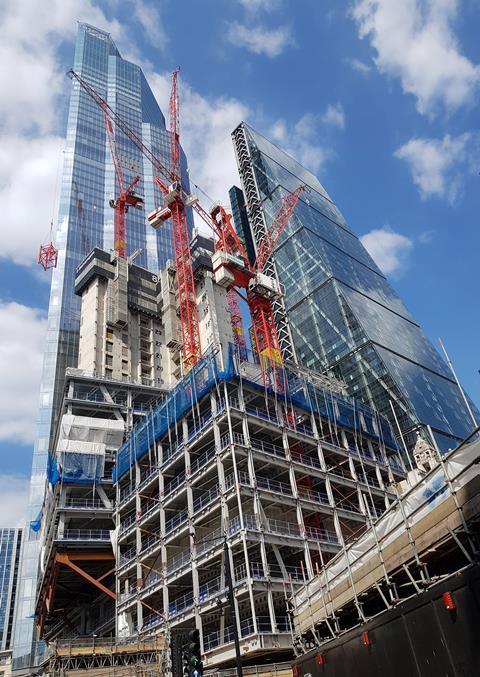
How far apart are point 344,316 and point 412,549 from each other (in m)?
100

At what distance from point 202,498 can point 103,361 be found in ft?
140

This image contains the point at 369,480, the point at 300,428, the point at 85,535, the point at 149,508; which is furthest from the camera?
the point at 369,480

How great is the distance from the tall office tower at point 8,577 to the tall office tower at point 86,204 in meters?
91.3

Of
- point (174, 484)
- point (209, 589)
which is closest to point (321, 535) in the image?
point (209, 589)

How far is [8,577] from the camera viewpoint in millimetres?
176500

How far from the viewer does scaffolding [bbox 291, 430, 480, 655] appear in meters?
13.5

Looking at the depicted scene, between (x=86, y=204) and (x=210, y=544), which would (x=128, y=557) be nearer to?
(x=210, y=544)

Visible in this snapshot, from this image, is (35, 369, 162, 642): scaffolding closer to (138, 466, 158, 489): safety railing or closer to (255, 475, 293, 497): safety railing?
(138, 466, 158, 489): safety railing

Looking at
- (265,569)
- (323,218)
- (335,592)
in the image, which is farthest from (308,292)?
(335,592)

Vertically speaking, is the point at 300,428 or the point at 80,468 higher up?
the point at 80,468

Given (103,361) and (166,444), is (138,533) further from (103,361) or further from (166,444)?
(103,361)

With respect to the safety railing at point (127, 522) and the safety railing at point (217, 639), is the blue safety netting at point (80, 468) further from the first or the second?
the safety railing at point (217, 639)

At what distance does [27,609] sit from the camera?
290 ft

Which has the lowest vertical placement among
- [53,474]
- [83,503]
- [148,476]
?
[148,476]
